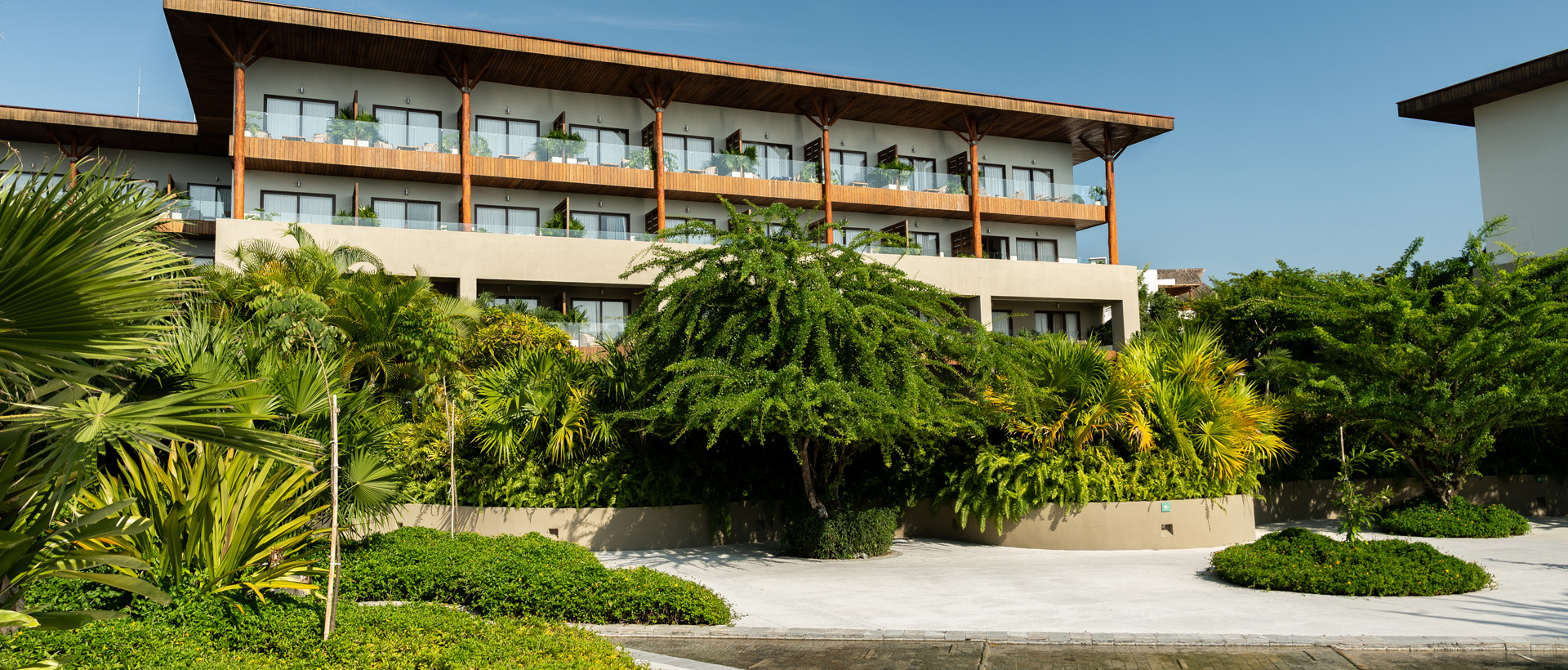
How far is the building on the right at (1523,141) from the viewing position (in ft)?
98.5

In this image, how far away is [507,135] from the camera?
93.2ft

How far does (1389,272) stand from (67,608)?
20466mm

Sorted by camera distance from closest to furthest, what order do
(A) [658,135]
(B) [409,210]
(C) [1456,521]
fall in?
(C) [1456,521] < (B) [409,210] < (A) [658,135]

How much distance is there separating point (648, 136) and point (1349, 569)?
23.4 metres

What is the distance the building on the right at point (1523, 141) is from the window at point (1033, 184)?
479 inches

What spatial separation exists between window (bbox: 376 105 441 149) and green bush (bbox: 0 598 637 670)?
20.7m

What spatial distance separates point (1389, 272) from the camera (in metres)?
18.8

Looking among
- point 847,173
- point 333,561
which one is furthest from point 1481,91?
point 333,561

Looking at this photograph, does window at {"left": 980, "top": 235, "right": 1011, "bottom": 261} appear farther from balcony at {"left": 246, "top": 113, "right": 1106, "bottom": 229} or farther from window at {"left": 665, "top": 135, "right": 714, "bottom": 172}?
window at {"left": 665, "top": 135, "right": 714, "bottom": 172}

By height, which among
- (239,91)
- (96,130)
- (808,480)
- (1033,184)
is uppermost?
(96,130)

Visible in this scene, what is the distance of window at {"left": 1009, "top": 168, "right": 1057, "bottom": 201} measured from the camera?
34344 millimetres

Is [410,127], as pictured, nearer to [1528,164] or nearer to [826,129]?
[826,129]

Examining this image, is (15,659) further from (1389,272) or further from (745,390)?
(1389,272)

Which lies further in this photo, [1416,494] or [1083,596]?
[1416,494]
